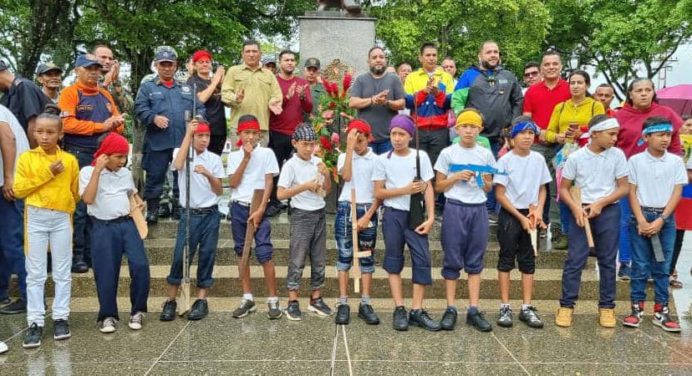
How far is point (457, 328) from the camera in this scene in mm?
4863

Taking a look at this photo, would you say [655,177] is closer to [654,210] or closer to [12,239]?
[654,210]

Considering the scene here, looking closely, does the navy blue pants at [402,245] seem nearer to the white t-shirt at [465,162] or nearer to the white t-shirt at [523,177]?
the white t-shirt at [465,162]

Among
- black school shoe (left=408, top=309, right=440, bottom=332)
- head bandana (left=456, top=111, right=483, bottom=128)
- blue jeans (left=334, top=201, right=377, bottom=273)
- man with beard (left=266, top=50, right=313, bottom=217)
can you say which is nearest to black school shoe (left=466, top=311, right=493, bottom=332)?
black school shoe (left=408, top=309, right=440, bottom=332)

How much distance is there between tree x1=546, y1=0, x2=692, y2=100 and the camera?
22.2m

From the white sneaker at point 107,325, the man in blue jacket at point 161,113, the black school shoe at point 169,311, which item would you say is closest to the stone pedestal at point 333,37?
the man in blue jacket at point 161,113

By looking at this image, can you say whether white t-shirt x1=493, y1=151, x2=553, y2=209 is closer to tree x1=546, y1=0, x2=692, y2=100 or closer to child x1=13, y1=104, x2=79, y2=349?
child x1=13, y1=104, x2=79, y2=349

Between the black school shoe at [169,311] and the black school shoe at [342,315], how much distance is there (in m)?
1.43

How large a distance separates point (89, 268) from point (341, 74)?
439 centimetres

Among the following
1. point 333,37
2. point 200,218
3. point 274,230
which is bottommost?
point 274,230

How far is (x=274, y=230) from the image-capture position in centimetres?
702

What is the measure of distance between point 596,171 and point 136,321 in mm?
4158

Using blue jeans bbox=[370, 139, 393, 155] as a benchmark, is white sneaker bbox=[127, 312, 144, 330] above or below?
below

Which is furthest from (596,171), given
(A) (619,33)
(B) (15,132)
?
(A) (619,33)

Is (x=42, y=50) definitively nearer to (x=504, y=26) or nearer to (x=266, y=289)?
(x=266, y=289)
